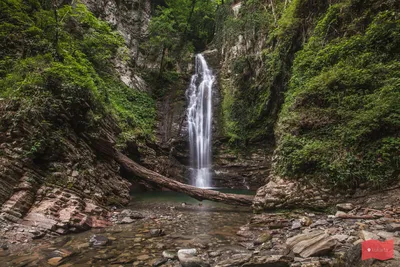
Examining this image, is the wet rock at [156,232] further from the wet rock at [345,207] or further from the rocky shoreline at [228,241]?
the wet rock at [345,207]

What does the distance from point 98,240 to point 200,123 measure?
13933 millimetres

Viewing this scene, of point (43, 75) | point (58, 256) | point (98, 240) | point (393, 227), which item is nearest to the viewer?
point (393, 227)

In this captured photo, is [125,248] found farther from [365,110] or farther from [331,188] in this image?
[365,110]

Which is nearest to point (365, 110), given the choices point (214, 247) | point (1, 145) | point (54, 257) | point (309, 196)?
point (309, 196)

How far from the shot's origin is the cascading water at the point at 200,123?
16.6m

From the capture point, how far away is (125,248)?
15.4 feet

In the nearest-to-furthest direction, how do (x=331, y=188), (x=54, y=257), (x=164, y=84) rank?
(x=54, y=257) < (x=331, y=188) < (x=164, y=84)

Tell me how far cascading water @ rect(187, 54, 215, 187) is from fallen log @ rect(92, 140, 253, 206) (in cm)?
633

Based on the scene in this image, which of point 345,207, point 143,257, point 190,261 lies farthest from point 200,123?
point 190,261

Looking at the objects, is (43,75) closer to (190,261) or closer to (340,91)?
(190,261)

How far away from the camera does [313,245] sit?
149 inches

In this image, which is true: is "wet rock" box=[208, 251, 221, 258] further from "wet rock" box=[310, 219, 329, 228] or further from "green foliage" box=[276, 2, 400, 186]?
"green foliage" box=[276, 2, 400, 186]

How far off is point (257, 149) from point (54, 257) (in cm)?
1384

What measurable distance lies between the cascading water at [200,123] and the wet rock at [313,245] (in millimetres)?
12197
